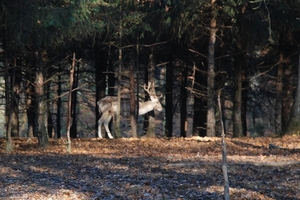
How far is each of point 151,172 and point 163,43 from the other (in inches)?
514

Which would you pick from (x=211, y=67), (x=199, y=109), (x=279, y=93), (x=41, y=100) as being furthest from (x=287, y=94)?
(x=41, y=100)

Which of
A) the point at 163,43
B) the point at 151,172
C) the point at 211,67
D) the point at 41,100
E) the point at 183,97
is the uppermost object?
the point at 163,43

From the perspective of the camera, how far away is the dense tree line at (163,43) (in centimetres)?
1667

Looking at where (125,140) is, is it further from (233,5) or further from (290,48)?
(290,48)

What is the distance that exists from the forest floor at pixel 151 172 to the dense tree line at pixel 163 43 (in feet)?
8.92

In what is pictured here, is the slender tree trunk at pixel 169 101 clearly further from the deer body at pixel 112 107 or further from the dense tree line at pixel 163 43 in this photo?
the deer body at pixel 112 107

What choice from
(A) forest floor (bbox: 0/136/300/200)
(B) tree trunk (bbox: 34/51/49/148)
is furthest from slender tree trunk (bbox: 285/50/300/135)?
(B) tree trunk (bbox: 34/51/49/148)

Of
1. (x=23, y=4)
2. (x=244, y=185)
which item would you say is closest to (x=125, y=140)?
(x=23, y=4)

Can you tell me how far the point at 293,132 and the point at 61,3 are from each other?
8.87 m

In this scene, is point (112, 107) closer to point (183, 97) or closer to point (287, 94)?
point (183, 97)

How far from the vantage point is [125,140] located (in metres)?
21.6

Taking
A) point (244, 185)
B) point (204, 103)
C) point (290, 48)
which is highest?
point (290, 48)

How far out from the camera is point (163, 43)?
25844mm

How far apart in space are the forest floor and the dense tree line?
2.72 m
